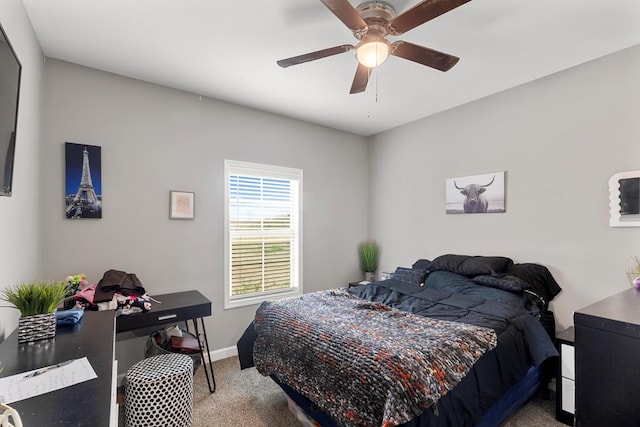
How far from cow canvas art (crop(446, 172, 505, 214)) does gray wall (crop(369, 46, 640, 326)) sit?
74mm

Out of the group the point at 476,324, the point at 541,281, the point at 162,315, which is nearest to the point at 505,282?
the point at 541,281

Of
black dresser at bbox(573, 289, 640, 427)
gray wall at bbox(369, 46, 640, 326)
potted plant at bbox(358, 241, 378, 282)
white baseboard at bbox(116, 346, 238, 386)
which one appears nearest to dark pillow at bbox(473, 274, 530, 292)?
Answer: gray wall at bbox(369, 46, 640, 326)

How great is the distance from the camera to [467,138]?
334 centimetres

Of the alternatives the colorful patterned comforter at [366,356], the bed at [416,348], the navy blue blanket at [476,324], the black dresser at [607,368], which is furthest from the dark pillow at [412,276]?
the black dresser at [607,368]

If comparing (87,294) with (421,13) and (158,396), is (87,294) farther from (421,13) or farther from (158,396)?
(421,13)

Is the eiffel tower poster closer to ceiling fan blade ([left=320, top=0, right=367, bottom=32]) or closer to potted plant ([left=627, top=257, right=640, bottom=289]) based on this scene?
ceiling fan blade ([left=320, top=0, right=367, bottom=32])

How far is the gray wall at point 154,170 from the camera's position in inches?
96.9

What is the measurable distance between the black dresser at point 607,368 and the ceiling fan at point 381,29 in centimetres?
144

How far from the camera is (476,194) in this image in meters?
3.23

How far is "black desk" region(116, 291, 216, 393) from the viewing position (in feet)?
7.41

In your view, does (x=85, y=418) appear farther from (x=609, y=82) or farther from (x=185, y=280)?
(x=609, y=82)

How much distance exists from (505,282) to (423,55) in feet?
6.26

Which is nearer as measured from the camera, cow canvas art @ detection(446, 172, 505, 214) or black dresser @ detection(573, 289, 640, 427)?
black dresser @ detection(573, 289, 640, 427)

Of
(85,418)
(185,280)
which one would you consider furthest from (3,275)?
(185,280)
